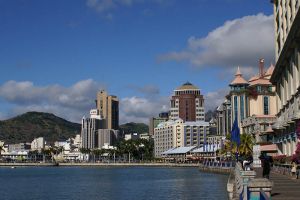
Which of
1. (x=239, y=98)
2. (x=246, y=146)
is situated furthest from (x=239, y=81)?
(x=246, y=146)

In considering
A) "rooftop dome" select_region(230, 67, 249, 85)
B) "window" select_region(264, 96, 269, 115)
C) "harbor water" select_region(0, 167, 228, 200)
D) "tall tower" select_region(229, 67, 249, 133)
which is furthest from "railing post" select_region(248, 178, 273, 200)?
"rooftop dome" select_region(230, 67, 249, 85)

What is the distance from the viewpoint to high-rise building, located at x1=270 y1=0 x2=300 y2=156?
59219 mm

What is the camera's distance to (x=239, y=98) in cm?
17488

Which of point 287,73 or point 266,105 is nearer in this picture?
point 287,73

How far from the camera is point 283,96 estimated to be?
7669 cm

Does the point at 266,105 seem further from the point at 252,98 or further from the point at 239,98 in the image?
the point at 239,98

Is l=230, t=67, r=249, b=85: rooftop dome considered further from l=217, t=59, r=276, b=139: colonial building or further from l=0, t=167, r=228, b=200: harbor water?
l=0, t=167, r=228, b=200: harbor water

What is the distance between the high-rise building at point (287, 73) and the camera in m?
59.2

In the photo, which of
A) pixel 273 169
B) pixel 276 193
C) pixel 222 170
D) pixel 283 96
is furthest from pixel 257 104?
pixel 276 193

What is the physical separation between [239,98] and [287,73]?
344 feet

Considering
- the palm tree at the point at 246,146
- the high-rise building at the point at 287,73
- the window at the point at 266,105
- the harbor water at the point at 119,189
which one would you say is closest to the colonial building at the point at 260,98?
the window at the point at 266,105

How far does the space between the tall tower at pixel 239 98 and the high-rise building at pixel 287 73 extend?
87.3m

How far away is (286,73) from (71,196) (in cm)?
3298

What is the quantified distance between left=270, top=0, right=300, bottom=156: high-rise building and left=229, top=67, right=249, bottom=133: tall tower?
87296 mm
